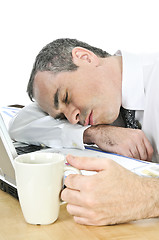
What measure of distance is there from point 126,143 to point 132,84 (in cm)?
28

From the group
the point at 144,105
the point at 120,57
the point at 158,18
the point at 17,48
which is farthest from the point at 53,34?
the point at 144,105

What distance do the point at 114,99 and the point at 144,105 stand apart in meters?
0.12

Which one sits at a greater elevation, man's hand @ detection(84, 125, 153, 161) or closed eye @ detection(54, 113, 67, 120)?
closed eye @ detection(54, 113, 67, 120)

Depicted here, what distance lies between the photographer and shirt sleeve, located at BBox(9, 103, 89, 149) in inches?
50.7

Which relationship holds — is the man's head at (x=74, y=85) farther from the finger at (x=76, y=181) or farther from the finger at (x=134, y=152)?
the finger at (x=76, y=181)

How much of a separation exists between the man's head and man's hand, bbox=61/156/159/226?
0.64 m

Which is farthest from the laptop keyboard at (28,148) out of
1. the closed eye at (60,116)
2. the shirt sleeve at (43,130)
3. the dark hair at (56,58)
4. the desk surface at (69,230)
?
the desk surface at (69,230)

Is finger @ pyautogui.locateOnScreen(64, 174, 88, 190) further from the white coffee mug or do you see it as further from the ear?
the ear

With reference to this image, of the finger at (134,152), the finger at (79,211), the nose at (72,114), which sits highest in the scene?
the nose at (72,114)

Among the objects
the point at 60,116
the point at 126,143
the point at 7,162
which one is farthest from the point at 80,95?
the point at 7,162

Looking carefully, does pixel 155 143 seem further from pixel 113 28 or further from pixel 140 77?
pixel 113 28

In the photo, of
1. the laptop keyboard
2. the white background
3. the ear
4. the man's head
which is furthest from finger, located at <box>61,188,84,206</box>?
the white background

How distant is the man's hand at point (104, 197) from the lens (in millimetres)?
635

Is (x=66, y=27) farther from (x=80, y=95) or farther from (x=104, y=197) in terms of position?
(x=104, y=197)
